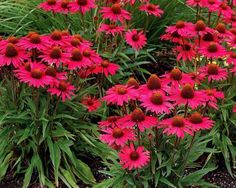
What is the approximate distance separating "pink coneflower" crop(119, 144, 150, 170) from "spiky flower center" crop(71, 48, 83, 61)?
0.72 meters

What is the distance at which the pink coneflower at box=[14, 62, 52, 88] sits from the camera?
10.0 ft

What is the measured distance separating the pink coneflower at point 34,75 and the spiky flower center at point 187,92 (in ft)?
2.53

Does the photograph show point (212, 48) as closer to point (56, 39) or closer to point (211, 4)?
point (211, 4)

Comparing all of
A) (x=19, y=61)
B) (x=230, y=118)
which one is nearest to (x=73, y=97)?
(x=19, y=61)

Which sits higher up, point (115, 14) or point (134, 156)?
point (115, 14)

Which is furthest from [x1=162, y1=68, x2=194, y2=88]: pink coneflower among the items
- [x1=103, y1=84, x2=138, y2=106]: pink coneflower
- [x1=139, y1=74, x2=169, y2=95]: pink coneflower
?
[x1=103, y1=84, x2=138, y2=106]: pink coneflower

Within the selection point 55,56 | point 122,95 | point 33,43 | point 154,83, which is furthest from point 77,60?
point 154,83

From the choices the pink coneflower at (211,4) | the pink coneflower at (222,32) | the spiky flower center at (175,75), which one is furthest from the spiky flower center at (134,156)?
the pink coneflower at (211,4)

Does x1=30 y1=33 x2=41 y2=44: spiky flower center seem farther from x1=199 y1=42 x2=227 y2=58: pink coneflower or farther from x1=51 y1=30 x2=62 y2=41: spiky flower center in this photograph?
x1=199 y1=42 x2=227 y2=58: pink coneflower

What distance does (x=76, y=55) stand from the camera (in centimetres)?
330

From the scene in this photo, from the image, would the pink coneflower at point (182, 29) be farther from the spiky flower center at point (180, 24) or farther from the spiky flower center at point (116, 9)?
the spiky flower center at point (116, 9)

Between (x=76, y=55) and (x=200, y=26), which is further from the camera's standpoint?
(x=200, y=26)

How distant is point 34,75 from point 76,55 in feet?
1.12

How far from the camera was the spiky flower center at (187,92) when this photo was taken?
2857 mm
